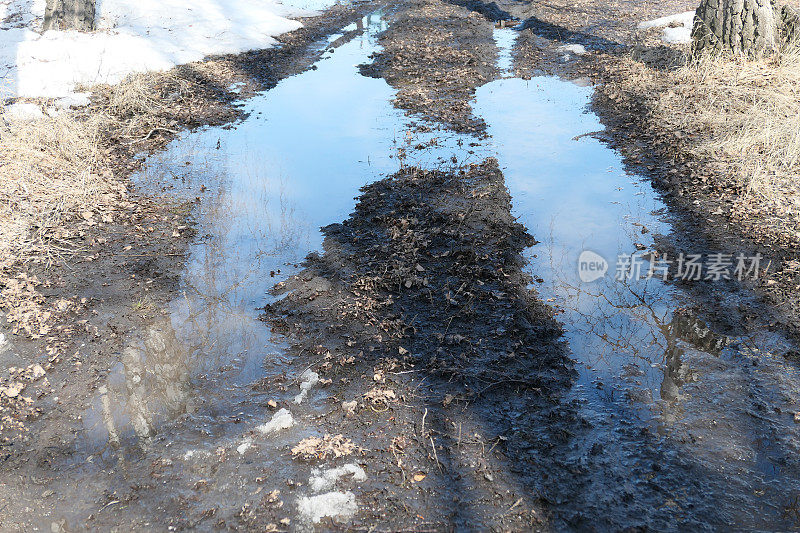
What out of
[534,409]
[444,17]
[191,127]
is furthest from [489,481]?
[444,17]

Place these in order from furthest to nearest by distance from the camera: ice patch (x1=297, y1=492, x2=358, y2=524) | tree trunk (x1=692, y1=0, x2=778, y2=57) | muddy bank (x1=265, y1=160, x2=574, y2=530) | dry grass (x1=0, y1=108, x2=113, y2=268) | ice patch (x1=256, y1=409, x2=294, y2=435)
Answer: tree trunk (x1=692, y1=0, x2=778, y2=57)
dry grass (x1=0, y1=108, x2=113, y2=268)
ice patch (x1=256, y1=409, x2=294, y2=435)
muddy bank (x1=265, y1=160, x2=574, y2=530)
ice patch (x1=297, y1=492, x2=358, y2=524)

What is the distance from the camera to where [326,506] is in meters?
3.48

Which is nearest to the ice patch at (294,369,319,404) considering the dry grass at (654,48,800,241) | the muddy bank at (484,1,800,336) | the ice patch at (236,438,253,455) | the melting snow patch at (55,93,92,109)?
the ice patch at (236,438,253,455)

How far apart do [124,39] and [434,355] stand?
13338mm

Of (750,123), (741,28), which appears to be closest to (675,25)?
(741,28)

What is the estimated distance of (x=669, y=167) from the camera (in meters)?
8.12

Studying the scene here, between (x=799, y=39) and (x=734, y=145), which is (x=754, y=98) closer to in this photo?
(x=734, y=145)

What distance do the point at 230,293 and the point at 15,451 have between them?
7.44ft

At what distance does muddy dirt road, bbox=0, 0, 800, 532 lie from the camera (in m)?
3.52

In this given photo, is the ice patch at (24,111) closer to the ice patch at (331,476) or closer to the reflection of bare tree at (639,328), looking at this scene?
the ice patch at (331,476)

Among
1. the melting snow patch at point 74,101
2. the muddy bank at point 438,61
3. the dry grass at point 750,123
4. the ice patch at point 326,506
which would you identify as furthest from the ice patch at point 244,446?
the melting snow patch at point 74,101

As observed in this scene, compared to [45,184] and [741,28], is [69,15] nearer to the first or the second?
[45,184]

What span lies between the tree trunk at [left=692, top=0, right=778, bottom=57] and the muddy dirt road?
16.2 ft

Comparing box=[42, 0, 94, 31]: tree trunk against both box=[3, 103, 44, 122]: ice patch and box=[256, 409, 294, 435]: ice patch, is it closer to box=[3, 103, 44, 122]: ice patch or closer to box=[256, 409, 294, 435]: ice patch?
box=[3, 103, 44, 122]: ice patch
